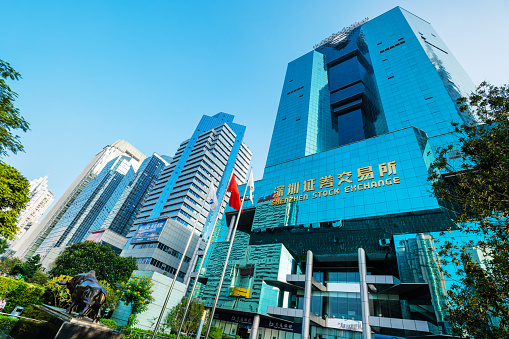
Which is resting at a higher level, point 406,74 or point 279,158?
point 406,74

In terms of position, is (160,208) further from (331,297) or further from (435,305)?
(435,305)

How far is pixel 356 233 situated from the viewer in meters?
37.2

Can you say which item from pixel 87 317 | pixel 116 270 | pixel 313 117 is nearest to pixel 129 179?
pixel 116 270

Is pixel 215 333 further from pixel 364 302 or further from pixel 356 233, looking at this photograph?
pixel 356 233

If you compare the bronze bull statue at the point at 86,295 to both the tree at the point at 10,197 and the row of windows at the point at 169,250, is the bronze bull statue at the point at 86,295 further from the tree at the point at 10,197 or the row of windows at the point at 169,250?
the row of windows at the point at 169,250

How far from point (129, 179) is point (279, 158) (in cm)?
11119

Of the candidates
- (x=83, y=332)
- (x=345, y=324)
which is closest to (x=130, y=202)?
(x=345, y=324)

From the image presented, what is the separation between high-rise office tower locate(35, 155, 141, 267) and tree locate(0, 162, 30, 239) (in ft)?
351

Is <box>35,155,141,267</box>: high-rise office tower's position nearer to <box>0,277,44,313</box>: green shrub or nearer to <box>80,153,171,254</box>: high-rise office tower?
<box>80,153,171,254</box>: high-rise office tower

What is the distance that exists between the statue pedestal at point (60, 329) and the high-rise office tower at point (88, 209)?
119 metres

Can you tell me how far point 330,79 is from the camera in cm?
8725

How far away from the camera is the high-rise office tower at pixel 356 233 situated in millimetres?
30625

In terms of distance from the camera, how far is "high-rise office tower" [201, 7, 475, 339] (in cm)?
3062

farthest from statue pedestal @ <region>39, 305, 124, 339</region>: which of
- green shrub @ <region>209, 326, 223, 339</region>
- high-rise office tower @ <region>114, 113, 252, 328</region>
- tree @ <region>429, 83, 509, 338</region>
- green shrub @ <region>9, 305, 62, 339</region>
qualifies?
green shrub @ <region>209, 326, 223, 339</region>
